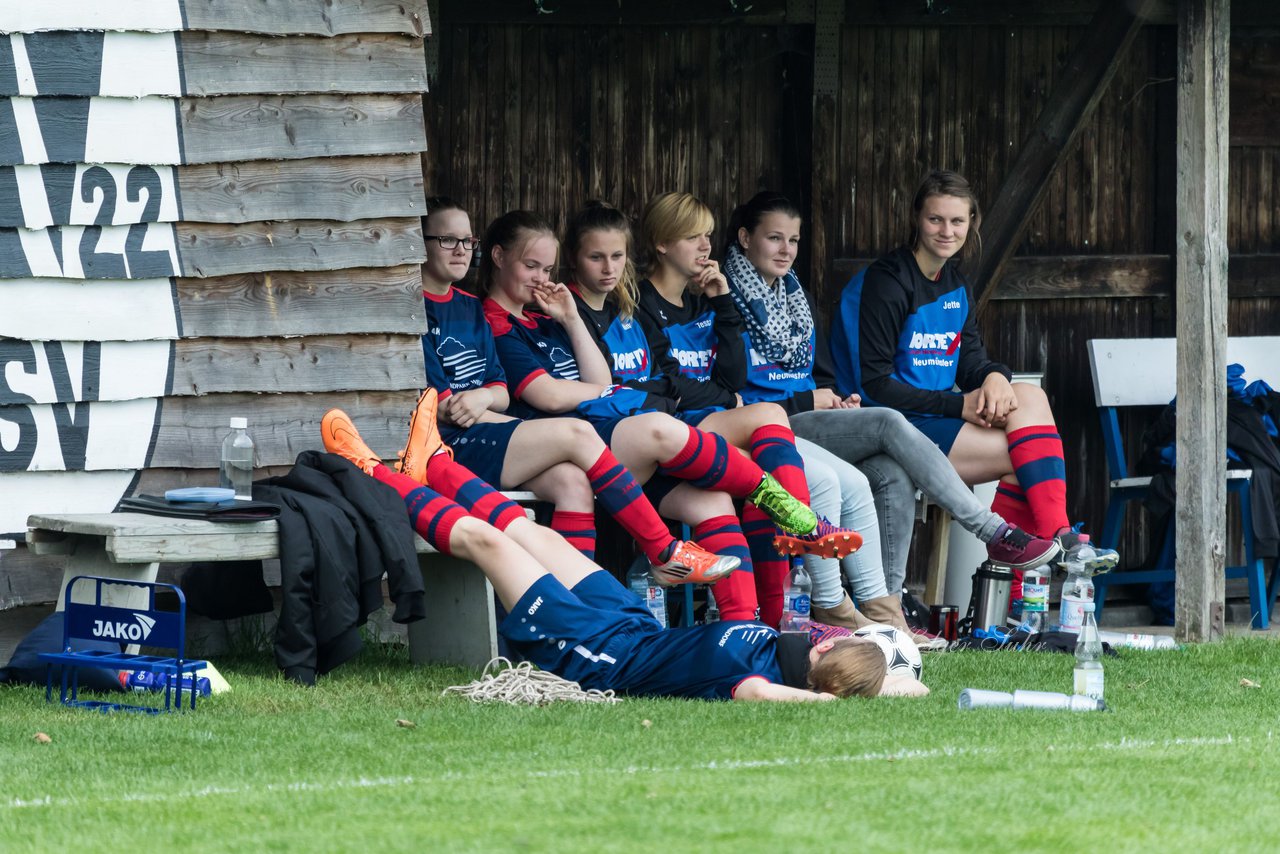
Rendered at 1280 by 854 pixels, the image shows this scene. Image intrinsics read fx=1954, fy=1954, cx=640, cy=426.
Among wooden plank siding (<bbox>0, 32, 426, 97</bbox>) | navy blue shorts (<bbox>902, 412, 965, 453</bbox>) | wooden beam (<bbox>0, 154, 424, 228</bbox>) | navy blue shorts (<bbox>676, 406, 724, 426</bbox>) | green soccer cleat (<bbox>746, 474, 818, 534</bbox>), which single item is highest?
wooden plank siding (<bbox>0, 32, 426, 97</bbox>)

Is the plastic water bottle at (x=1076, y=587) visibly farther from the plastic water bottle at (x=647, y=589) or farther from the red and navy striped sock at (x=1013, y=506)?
the plastic water bottle at (x=647, y=589)

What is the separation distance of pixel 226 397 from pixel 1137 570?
427 cm

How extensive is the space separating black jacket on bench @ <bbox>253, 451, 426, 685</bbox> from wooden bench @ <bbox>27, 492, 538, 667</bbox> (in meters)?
0.11

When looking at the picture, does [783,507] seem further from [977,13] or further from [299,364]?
[977,13]

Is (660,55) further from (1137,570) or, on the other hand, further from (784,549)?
(1137,570)

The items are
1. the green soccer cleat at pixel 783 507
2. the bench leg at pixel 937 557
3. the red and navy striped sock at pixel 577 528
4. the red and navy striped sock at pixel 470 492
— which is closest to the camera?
the red and navy striped sock at pixel 470 492

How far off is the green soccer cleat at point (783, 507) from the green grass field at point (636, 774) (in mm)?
852

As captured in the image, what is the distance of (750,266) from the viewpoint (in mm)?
7012

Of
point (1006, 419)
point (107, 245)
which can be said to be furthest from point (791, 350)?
point (107, 245)

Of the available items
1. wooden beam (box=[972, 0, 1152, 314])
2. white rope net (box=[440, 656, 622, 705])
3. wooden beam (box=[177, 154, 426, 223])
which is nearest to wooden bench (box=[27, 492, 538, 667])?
white rope net (box=[440, 656, 622, 705])

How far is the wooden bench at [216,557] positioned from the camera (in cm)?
502

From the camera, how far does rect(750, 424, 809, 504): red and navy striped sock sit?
622cm

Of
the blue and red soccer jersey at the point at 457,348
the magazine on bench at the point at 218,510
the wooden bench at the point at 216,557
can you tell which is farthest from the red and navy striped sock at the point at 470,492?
the magazine on bench at the point at 218,510

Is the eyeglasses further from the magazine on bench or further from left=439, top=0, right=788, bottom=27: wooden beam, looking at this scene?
the magazine on bench
